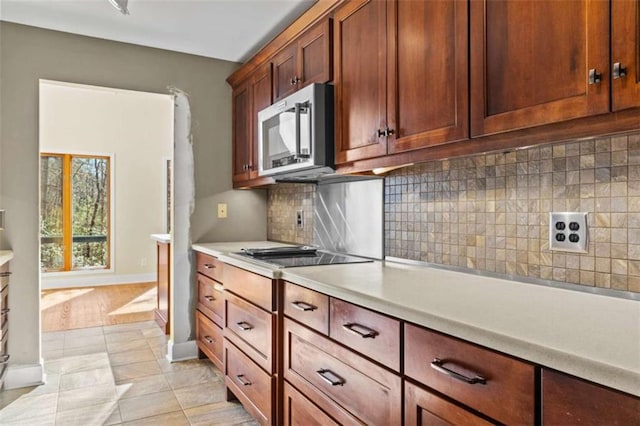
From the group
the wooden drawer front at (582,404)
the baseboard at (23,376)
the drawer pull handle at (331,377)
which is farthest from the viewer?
the baseboard at (23,376)

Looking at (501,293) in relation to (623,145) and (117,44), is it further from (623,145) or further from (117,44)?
(117,44)

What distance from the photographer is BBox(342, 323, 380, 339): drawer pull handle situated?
131 centimetres

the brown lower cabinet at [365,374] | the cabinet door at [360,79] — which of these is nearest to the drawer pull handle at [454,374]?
the brown lower cabinet at [365,374]

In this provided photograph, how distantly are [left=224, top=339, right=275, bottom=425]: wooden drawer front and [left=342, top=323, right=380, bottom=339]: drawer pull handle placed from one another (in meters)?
0.70

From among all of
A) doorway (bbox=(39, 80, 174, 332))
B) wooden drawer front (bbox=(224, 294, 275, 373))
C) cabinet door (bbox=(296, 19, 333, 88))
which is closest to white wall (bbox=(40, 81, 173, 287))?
doorway (bbox=(39, 80, 174, 332))

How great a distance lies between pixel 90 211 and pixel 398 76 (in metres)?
6.26

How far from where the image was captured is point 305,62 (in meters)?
2.32

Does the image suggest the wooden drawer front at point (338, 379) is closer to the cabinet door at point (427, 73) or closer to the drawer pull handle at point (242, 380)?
the drawer pull handle at point (242, 380)

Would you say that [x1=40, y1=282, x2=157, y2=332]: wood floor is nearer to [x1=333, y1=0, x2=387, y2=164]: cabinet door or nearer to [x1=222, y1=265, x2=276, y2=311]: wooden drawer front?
[x1=222, y1=265, x2=276, y2=311]: wooden drawer front

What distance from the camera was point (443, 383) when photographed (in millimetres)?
1055

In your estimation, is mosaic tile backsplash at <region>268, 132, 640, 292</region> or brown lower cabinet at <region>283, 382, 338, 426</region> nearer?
mosaic tile backsplash at <region>268, 132, 640, 292</region>

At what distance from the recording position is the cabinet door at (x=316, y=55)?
2115 mm

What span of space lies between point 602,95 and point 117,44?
3.06 m

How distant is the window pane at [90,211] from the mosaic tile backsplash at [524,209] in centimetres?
582
